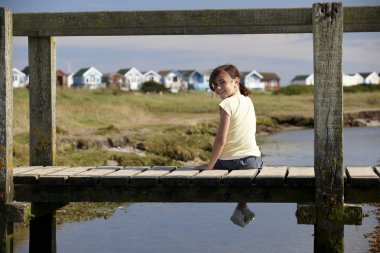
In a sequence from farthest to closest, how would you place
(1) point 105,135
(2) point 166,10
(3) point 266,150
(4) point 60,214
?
(3) point 266,150 → (1) point 105,135 → (4) point 60,214 → (2) point 166,10

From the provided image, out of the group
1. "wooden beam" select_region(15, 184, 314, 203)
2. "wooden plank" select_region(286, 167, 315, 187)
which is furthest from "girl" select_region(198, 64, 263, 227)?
"wooden plank" select_region(286, 167, 315, 187)

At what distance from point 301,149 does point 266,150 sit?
153 cm

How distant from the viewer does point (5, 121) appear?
309 inches

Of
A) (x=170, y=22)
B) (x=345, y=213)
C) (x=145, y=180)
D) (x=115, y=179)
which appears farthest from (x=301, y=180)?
(x=170, y=22)

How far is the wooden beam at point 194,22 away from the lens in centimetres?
759

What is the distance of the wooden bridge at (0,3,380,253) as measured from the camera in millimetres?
7340

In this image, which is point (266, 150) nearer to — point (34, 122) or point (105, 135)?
point (105, 135)

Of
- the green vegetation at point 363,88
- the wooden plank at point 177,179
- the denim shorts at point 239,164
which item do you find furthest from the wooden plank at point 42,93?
the green vegetation at point 363,88

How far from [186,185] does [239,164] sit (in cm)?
76

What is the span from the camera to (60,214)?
Answer: 45.5ft

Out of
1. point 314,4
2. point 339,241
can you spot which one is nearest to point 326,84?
point 314,4

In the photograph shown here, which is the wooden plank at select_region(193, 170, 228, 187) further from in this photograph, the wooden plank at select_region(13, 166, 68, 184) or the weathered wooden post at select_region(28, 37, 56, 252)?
the weathered wooden post at select_region(28, 37, 56, 252)

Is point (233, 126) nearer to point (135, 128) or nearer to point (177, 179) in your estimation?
point (177, 179)

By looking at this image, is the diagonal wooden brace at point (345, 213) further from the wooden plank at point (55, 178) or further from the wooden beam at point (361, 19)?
the wooden plank at point (55, 178)
